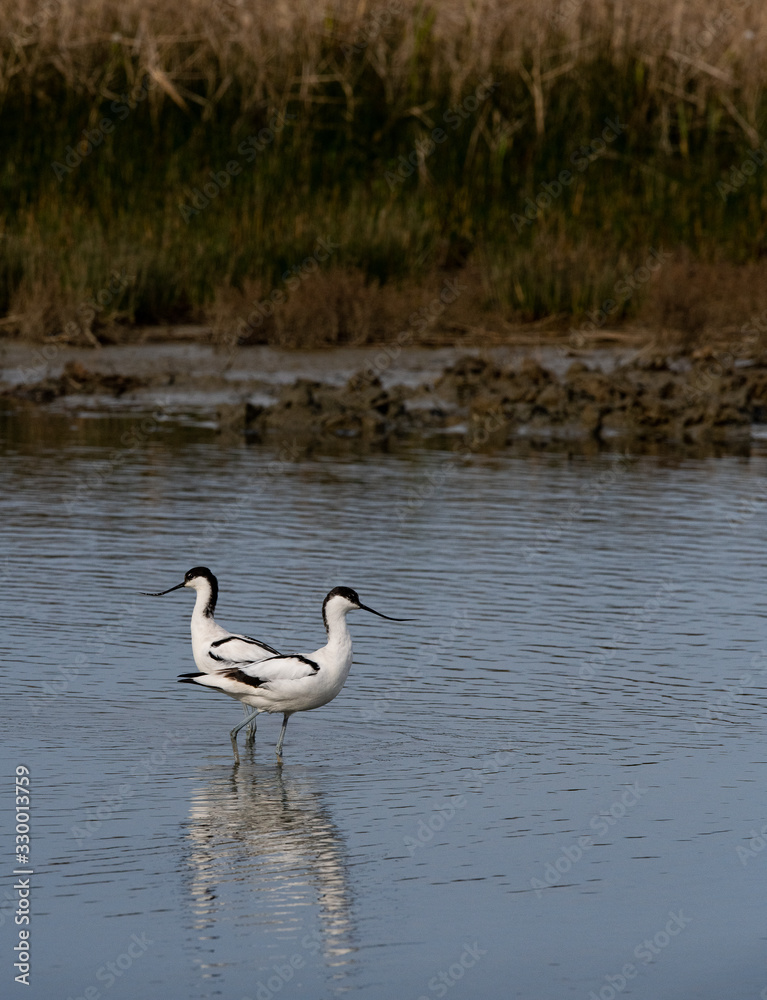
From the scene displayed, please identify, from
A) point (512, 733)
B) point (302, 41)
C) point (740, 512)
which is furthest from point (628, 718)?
point (302, 41)

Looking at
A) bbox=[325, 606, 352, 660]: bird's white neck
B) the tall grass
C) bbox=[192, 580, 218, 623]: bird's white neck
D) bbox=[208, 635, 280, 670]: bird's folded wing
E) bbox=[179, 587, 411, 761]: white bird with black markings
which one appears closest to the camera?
bbox=[179, 587, 411, 761]: white bird with black markings

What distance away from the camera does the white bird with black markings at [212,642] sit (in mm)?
7777

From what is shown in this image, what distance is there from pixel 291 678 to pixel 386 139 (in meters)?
18.3

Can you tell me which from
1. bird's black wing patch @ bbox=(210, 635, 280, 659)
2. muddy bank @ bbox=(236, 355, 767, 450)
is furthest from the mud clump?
bird's black wing patch @ bbox=(210, 635, 280, 659)

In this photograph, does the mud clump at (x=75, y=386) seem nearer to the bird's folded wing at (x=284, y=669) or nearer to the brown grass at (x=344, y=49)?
the brown grass at (x=344, y=49)

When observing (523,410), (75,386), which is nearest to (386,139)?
(75,386)

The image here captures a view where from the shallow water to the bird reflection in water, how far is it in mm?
15

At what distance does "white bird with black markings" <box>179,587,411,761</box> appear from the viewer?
7445 mm

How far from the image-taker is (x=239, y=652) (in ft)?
25.5

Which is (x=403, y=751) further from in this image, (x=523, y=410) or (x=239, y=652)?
(x=523, y=410)

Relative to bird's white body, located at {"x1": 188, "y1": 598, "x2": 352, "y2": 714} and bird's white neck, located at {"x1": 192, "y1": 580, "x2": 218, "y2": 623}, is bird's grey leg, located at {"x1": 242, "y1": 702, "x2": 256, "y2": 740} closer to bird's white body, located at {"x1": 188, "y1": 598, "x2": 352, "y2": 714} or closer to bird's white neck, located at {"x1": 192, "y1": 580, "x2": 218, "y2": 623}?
bird's white body, located at {"x1": 188, "y1": 598, "x2": 352, "y2": 714}

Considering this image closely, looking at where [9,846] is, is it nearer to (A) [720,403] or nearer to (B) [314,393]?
(B) [314,393]

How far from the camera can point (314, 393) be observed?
17.5 meters

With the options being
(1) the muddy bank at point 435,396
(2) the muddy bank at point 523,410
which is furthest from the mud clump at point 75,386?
(2) the muddy bank at point 523,410
